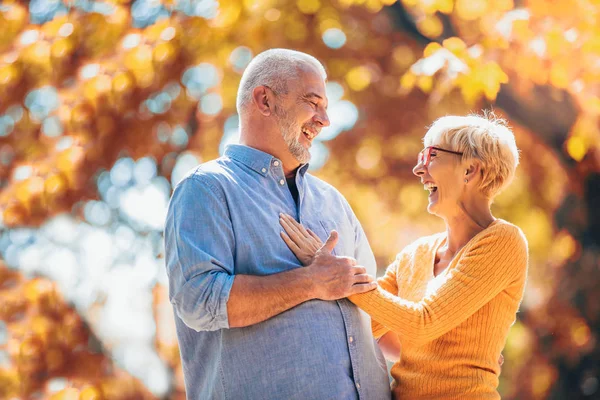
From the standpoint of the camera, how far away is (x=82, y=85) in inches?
149

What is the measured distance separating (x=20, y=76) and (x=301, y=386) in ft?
10.6

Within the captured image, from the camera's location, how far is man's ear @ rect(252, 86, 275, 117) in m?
1.75

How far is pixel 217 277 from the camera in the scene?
1.41 m

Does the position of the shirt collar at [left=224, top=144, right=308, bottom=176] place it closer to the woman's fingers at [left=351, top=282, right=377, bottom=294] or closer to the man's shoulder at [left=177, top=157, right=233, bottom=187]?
the man's shoulder at [left=177, top=157, right=233, bottom=187]

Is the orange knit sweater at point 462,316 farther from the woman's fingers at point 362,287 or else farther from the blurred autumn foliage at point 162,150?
the blurred autumn foliage at point 162,150

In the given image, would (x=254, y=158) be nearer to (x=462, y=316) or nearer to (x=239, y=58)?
(x=462, y=316)

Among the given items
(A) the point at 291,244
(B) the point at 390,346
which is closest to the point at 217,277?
(A) the point at 291,244

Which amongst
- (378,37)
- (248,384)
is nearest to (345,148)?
(378,37)

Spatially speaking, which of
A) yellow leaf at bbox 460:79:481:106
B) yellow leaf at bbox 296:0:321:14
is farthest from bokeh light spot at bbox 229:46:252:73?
yellow leaf at bbox 460:79:481:106

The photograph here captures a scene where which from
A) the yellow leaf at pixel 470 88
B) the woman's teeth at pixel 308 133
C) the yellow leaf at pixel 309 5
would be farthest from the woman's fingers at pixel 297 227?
the yellow leaf at pixel 309 5

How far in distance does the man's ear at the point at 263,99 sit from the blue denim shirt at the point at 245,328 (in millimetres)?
179

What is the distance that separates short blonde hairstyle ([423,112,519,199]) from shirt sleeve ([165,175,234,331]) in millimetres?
635

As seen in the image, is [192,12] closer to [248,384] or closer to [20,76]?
[20,76]

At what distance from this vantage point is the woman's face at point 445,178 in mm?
1724
